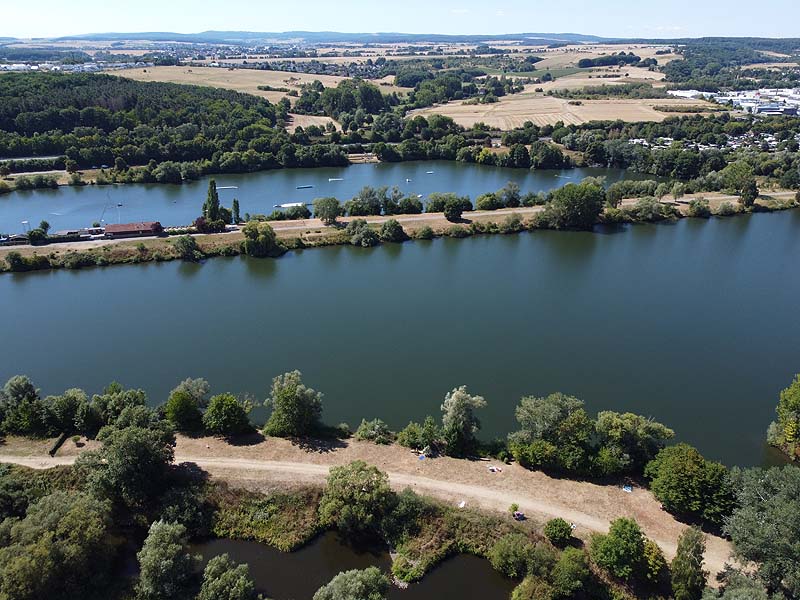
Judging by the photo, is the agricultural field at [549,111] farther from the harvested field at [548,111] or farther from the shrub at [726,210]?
the shrub at [726,210]

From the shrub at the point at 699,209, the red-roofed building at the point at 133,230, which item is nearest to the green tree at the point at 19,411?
the red-roofed building at the point at 133,230

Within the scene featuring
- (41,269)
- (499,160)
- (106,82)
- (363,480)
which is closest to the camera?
(363,480)

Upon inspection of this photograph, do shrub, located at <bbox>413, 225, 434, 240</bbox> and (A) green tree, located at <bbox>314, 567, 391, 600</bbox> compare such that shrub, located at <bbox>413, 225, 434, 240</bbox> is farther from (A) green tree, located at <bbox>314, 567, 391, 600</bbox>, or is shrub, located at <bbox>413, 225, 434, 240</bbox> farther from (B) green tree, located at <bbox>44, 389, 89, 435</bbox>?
(A) green tree, located at <bbox>314, 567, 391, 600</bbox>

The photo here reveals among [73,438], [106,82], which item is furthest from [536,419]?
[106,82]

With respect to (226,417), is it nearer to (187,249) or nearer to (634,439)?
(634,439)

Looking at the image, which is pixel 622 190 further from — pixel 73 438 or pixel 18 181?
pixel 18 181

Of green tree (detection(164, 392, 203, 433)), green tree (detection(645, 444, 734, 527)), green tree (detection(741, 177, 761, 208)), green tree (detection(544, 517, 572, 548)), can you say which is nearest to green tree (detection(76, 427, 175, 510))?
green tree (detection(164, 392, 203, 433))

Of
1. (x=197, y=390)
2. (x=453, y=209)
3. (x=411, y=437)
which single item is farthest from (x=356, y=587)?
(x=453, y=209)
